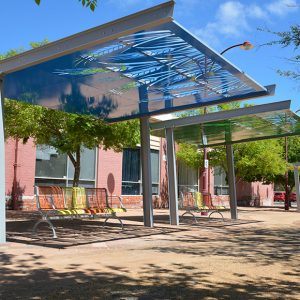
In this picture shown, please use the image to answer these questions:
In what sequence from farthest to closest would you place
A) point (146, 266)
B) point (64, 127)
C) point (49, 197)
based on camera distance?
point (64, 127) < point (49, 197) < point (146, 266)

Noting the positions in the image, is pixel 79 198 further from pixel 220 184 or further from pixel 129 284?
pixel 220 184

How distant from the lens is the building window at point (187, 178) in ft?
107

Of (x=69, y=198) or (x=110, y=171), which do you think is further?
(x=110, y=171)

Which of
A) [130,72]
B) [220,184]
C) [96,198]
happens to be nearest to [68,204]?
[96,198]

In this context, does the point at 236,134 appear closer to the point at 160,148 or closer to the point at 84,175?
the point at 84,175

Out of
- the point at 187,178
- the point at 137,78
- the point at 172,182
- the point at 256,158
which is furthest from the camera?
the point at 187,178

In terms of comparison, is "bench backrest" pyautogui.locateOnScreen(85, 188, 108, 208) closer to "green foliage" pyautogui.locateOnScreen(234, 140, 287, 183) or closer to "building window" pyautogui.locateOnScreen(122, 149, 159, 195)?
"building window" pyautogui.locateOnScreen(122, 149, 159, 195)

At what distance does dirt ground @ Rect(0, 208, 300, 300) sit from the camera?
221 inches

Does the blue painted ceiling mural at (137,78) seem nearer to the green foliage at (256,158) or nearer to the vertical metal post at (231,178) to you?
the vertical metal post at (231,178)

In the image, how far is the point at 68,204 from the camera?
37.2 feet

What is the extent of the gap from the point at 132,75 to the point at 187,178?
23.7 meters

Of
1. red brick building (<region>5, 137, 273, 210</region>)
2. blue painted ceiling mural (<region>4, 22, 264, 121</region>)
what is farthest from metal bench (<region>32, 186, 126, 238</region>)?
red brick building (<region>5, 137, 273, 210</region>)

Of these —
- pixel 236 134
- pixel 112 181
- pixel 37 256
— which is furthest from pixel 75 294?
pixel 112 181

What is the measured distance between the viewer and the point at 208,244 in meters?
10.0
